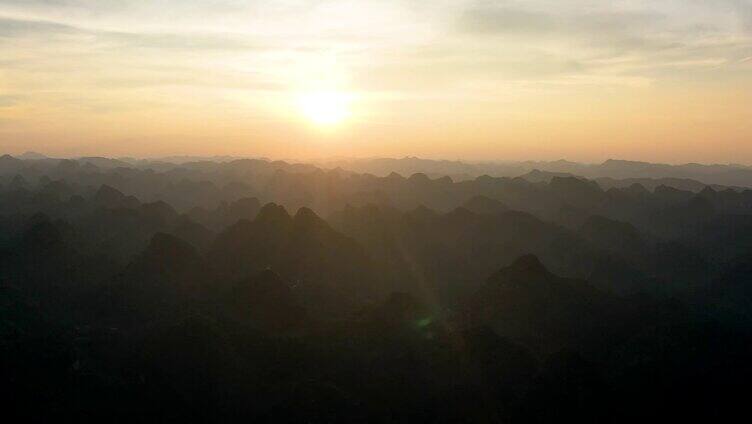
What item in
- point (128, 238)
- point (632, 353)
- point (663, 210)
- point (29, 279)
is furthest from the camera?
point (663, 210)

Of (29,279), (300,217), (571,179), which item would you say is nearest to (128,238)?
(29,279)

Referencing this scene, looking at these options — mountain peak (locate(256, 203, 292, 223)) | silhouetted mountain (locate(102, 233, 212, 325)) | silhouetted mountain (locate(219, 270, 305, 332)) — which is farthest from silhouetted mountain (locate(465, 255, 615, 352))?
mountain peak (locate(256, 203, 292, 223))

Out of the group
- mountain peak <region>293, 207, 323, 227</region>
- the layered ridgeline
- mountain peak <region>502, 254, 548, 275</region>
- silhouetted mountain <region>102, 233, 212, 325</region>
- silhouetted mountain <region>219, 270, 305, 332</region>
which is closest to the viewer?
the layered ridgeline

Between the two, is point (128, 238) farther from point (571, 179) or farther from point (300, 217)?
point (571, 179)

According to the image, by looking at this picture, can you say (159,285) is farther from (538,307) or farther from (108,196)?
(108,196)

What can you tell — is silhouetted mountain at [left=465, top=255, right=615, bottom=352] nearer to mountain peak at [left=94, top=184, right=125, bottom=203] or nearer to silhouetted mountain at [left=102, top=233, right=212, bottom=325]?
silhouetted mountain at [left=102, top=233, right=212, bottom=325]

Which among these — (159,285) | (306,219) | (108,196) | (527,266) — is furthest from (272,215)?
(108,196)

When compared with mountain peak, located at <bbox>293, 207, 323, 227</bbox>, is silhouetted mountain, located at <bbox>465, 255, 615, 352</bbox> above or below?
below

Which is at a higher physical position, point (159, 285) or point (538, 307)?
point (159, 285)

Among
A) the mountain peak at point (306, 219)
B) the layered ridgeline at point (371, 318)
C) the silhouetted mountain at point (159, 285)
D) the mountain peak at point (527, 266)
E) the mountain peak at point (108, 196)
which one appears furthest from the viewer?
the mountain peak at point (108, 196)

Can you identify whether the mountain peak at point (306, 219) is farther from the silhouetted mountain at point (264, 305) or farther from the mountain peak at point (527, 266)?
the mountain peak at point (527, 266)

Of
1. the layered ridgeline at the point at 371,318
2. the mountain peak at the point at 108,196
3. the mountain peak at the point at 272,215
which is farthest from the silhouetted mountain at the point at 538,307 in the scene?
the mountain peak at the point at 108,196
